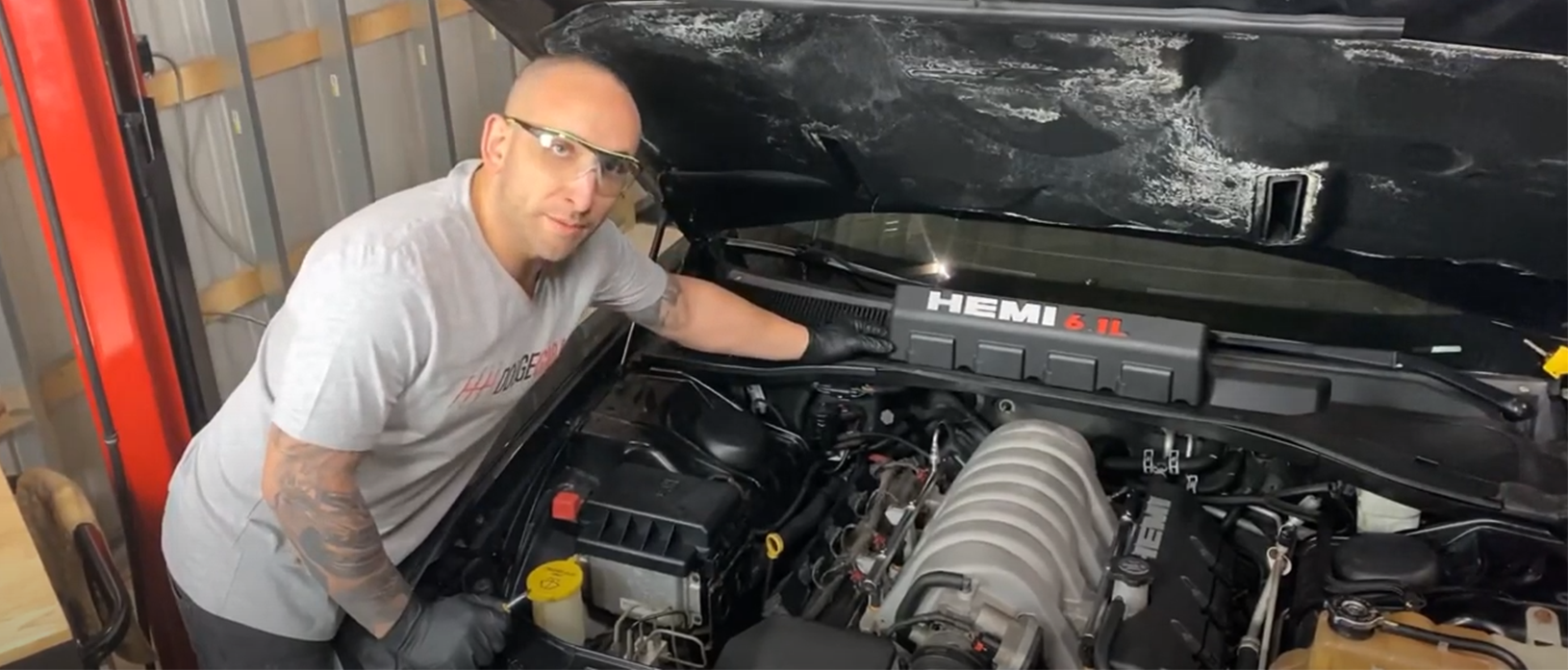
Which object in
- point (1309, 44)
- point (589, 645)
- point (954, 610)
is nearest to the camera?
point (1309, 44)

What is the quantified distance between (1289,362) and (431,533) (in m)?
1.23

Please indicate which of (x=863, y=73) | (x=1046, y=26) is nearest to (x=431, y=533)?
(x=863, y=73)

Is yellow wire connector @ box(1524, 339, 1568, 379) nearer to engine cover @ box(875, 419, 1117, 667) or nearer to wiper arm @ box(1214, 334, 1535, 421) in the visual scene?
wiper arm @ box(1214, 334, 1535, 421)

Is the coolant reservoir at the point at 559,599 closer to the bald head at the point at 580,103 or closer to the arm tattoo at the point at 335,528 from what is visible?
the arm tattoo at the point at 335,528

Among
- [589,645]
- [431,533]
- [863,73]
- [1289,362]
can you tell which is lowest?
[589,645]

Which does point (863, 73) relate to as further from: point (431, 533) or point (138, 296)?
point (138, 296)

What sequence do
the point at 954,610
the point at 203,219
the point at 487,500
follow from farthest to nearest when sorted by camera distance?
1. the point at 203,219
2. the point at 487,500
3. the point at 954,610

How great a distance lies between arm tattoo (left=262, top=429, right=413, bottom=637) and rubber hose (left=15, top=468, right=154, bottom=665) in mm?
531

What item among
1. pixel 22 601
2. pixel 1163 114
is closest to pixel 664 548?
pixel 22 601

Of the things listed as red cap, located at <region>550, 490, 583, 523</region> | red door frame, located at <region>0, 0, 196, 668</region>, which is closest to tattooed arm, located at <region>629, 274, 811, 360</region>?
red cap, located at <region>550, 490, 583, 523</region>

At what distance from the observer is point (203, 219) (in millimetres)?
2570

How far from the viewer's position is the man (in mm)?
1403

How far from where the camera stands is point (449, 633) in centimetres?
147

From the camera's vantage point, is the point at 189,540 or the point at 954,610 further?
the point at 189,540
